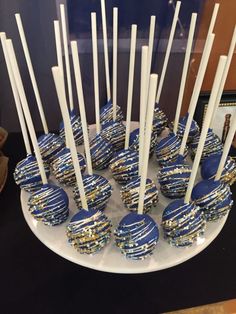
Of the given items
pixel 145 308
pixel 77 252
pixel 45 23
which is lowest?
pixel 145 308

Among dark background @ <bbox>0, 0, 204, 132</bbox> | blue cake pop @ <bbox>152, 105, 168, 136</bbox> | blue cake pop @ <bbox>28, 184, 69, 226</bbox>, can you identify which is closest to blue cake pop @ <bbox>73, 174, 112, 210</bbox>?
blue cake pop @ <bbox>28, 184, 69, 226</bbox>

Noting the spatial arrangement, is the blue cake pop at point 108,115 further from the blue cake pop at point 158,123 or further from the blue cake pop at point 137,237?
the blue cake pop at point 137,237

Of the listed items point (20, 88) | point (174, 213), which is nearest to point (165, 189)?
point (174, 213)

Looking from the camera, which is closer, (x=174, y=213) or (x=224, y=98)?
(x=174, y=213)

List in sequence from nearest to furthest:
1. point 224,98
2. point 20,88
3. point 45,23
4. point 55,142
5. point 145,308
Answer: point 20,88, point 145,308, point 55,142, point 45,23, point 224,98

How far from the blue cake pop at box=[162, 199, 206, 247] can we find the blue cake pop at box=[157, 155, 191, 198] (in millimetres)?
57

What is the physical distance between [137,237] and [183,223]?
8 cm

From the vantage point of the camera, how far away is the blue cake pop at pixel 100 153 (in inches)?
26.5

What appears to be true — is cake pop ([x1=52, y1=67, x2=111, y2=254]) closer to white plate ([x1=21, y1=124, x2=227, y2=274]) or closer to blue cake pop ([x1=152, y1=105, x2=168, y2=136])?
white plate ([x1=21, y1=124, x2=227, y2=274])

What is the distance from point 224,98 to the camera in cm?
110

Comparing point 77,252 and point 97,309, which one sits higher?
point 77,252

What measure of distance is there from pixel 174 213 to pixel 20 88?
0.31 meters

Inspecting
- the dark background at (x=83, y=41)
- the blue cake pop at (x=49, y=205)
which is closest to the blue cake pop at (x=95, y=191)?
the blue cake pop at (x=49, y=205)

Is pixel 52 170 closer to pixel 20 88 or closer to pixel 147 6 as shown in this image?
pixel 20 88
